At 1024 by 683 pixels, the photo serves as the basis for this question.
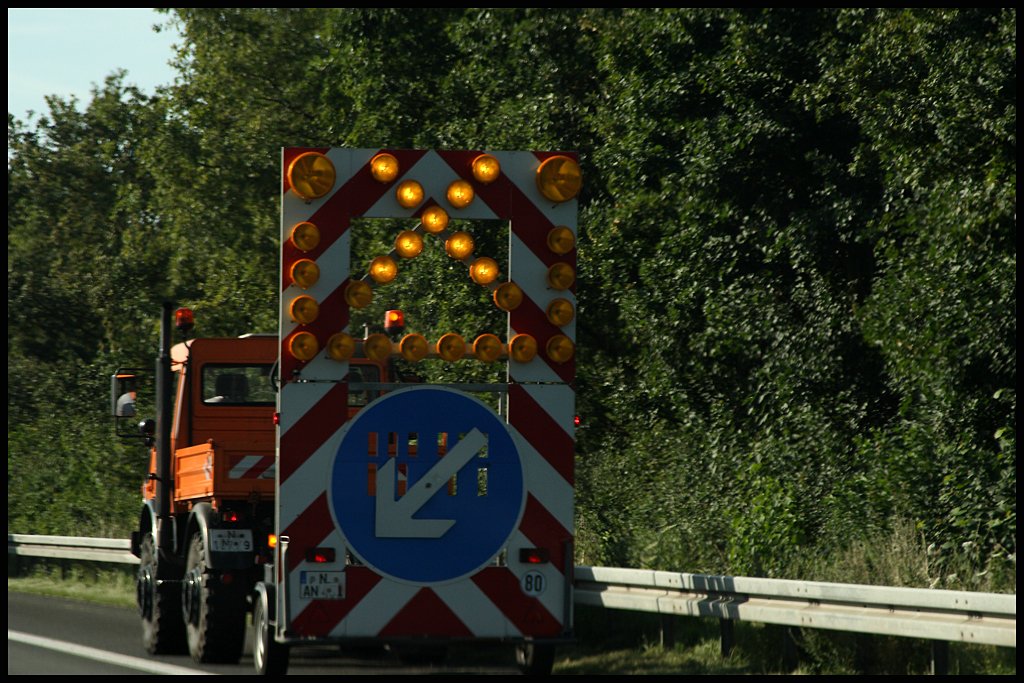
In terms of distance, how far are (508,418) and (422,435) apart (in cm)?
52

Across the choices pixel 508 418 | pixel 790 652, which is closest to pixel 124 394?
pixel 508 418

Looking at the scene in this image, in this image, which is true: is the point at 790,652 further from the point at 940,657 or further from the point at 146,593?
the point at 146,593

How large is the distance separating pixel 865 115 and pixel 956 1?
5.90 feet

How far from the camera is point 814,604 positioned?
30.0 feet

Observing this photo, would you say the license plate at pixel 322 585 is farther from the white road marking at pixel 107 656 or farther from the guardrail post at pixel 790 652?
the guardrail post at pixel 790 652

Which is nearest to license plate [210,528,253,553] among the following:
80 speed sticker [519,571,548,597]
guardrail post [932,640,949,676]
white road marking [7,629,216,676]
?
white road marking [7,629,216,676]

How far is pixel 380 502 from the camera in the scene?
8.78 meters

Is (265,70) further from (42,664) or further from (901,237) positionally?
(42,664)

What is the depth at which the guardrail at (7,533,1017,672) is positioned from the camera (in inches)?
315

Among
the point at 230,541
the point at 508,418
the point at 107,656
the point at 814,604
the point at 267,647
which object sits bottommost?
the point at 107,656

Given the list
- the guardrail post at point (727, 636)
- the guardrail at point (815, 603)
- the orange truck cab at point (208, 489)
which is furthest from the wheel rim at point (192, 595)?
the guardrail post at point (727, 636)

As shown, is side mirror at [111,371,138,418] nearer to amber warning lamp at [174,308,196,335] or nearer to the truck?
amber warning lamp at [174,308,196,335]

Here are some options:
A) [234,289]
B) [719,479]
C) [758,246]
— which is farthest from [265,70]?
[719,479]

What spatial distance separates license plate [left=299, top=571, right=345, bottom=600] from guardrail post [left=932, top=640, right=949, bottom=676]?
3178 mm
